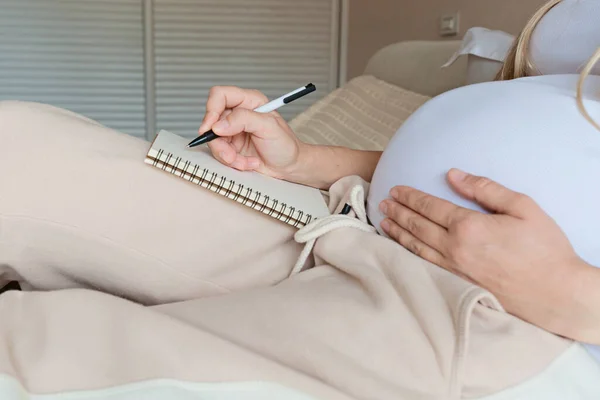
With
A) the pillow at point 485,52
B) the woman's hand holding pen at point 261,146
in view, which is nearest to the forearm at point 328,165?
the woman's hand holding pen at point 261,146

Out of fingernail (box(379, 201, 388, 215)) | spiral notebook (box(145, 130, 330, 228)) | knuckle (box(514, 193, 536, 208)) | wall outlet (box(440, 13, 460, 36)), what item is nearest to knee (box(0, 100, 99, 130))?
spiral notebook (box(145, 130, 330, 228))

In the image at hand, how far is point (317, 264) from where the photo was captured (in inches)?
27.3

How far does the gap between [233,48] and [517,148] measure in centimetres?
248

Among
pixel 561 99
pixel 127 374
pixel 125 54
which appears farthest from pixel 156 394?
pixel 125 54

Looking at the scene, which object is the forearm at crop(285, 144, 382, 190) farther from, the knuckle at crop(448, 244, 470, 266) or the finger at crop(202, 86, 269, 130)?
the knuckle at crop(448, 244, 470, 266)

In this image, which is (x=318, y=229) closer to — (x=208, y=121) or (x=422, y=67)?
(x=208, y=121)

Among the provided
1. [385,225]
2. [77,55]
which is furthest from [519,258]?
[77,55]

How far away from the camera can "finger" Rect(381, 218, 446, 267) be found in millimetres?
624

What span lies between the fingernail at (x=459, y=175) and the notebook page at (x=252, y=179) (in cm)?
17

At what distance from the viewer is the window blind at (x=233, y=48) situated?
9.57 feet

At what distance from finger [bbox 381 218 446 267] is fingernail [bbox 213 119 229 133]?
0.69ft

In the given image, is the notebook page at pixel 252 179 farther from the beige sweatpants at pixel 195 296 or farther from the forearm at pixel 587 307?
the forearm at pixel 587 307

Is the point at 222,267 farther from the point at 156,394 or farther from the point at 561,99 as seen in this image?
the point at 561,99

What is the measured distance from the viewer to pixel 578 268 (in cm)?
54
